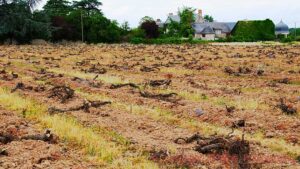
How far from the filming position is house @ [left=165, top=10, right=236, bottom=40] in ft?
419

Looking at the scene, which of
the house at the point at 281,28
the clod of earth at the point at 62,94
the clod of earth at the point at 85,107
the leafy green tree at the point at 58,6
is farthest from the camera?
the house at the point at 281,28

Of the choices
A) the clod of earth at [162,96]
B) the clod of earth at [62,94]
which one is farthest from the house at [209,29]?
the clod of earth at [62,94]

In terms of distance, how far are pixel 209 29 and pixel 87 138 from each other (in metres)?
120

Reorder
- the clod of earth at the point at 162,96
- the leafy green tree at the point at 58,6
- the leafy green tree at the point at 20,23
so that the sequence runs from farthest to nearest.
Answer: the leafy green tree at the point at 58,6 → the leafy green tree at the point at 20,23 → the clod of earth at the point at 162,96

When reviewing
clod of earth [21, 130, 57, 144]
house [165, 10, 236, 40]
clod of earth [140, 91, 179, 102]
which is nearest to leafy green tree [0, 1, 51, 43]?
clod of earth [140, 91, 179, 102]

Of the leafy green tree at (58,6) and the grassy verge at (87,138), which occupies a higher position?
the leafy green tree at (58,6)

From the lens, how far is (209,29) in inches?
5069

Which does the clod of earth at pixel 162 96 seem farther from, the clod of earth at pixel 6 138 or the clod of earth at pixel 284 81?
the clod of earth at pixel 6 138

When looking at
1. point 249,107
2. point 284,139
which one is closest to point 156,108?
point 249,107

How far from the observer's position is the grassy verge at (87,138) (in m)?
9.33

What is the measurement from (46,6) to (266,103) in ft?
319

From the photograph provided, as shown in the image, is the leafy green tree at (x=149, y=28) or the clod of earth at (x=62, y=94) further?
the leafy green tree at (x=149, y=28)

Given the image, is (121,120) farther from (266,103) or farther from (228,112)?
(266,103)

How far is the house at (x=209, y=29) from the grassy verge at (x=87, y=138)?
4452 inches
